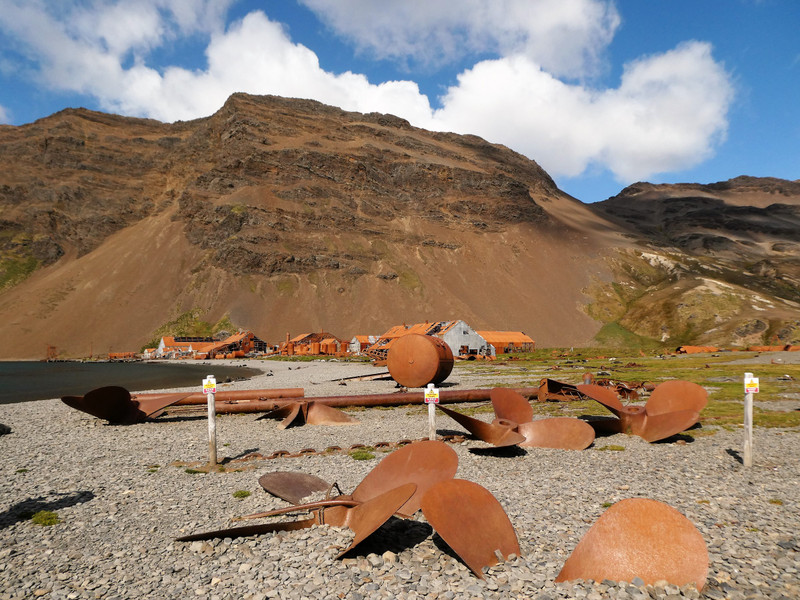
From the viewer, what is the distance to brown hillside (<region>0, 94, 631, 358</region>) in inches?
3976

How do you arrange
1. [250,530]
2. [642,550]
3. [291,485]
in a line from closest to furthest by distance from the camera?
[642,550], [250,530], [291,485]

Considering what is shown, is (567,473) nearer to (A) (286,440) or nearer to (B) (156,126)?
(A) (286,440)

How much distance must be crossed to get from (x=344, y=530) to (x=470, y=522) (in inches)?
75.4

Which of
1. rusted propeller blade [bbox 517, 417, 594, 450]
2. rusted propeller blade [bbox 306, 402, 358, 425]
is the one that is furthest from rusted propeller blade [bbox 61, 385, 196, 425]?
rusted propeller blade [bbox 517, 417, 594, 450]

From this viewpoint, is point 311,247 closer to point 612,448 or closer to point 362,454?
point 362,454

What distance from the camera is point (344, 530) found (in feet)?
21.9

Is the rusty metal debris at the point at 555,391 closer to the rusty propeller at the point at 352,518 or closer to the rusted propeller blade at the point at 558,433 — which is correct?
the rusted propeller blade at the point at 558,433

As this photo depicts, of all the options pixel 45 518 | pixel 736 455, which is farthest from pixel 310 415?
pixel 736 455

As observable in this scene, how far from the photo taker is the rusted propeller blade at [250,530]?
6273mm

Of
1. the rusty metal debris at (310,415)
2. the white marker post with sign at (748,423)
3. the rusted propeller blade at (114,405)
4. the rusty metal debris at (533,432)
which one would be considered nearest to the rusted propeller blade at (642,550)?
the rusty metal debris at (533,432)

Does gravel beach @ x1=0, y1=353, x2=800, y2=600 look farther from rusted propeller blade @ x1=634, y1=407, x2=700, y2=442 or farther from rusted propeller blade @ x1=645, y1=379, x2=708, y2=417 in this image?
rusted propeller blade @ x1=645, y1=379, x2=708, y2=417

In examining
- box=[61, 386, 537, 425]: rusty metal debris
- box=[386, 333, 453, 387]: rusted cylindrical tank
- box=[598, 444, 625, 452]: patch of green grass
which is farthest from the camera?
box=[386, 333, 453, 387]: rusted cylindrical tank

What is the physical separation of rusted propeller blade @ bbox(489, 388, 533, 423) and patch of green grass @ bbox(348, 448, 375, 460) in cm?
369

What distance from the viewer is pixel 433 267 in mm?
112562
